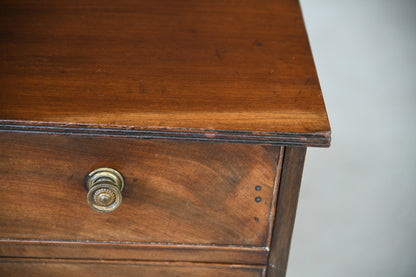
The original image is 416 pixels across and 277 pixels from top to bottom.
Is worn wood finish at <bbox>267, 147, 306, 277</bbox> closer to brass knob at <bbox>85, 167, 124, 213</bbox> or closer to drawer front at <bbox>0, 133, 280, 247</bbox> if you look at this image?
drawer front at <bbox>0, 133, 280, 247</bbox>

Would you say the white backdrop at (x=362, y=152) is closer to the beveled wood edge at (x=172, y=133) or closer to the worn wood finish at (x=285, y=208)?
the worn wood finish at (x=285, y=208)

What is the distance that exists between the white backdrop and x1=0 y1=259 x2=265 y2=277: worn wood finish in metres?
0.53

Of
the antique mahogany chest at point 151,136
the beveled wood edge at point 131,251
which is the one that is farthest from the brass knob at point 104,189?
the beveled wood edge at point 131,251

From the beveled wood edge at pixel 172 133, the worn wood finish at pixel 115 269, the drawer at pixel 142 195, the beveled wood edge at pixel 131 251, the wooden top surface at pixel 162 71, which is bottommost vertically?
the worn wood finish at pixel 115 269

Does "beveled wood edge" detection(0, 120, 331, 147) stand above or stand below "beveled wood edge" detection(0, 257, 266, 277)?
above

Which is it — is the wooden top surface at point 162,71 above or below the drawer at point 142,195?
above

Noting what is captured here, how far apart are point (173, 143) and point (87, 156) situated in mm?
101

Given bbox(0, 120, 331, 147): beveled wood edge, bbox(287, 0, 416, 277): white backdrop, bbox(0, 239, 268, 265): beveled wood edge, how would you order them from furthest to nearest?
bbox(287, 0, 416, 277): white backdrop, bbox(0, 239, 268, 265): beveled wood edge, bbox(0, 120, 331, 147): beveled wood edge

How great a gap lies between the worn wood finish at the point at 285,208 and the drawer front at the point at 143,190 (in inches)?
0.5

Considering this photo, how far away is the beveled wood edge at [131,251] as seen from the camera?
0.61 metres

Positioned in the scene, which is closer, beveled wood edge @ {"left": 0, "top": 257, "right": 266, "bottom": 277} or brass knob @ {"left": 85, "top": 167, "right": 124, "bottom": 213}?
brass knob @ {"left": 85, "top": 167, "right": 124, "bottom": 213}

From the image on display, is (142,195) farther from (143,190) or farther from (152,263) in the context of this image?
(152,263)

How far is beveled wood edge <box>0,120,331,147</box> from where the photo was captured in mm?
478

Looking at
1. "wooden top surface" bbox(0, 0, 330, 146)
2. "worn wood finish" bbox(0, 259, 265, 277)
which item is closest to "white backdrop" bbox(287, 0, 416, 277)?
"worn wood finish" bbox(0, 259, 265, 277)
